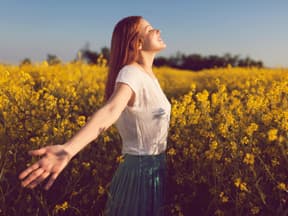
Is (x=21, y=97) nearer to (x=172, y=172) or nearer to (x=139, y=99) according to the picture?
(x=172, y=172)

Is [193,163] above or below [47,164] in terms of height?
below

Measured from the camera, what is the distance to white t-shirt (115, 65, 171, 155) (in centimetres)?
229

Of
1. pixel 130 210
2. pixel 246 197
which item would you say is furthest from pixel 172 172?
pixel 130 210

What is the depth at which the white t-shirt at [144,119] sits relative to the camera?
2289mm

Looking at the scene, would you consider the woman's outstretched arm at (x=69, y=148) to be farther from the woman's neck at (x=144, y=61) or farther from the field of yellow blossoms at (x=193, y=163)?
the field of yellow blossoms at (x=193, y=163)

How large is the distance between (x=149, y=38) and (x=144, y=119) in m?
0.40

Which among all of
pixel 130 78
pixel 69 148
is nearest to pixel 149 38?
pixel 130 78

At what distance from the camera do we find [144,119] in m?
2.33

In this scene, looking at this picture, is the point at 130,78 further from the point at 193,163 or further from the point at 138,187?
the point at 193,163

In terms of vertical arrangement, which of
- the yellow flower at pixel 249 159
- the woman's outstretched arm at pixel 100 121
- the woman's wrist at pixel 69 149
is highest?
the woman's outstretched arm at pixel 100 121

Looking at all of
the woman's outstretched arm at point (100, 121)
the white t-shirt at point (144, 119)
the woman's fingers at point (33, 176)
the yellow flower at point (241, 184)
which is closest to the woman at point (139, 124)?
the white t-shirt at point (144, 119)

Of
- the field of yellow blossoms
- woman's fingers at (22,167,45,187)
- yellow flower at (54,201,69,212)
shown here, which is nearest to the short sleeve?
woman's fingers at (22,167,45,187)

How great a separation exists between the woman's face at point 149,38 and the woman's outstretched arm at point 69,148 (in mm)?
377

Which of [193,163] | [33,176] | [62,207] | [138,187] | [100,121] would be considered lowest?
[62,207]
